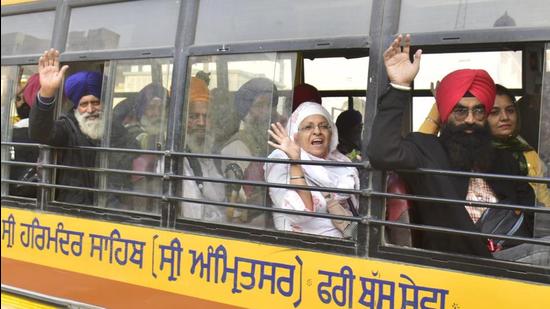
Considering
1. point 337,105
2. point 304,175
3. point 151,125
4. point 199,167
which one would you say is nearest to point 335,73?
point 337,105

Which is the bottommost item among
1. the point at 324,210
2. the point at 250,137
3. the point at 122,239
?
the point at 122,239

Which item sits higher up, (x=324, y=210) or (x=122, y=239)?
(x=324, y=210)

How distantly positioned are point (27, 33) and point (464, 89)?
3.02 m

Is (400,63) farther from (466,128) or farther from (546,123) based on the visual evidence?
(546,123)

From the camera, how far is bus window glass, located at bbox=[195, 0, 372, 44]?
285cm

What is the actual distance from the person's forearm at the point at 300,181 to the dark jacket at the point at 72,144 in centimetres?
115

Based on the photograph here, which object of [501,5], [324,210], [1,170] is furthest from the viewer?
[1,170]

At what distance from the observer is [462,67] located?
3.24 m

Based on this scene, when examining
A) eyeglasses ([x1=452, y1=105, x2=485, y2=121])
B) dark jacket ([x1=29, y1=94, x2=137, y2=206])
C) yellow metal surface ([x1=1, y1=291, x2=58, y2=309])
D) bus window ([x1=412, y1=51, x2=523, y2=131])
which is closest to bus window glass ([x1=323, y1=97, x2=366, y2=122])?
bus window ([x1=412, y1=51, x2=523, y2=131])

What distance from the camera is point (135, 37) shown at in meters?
3.58

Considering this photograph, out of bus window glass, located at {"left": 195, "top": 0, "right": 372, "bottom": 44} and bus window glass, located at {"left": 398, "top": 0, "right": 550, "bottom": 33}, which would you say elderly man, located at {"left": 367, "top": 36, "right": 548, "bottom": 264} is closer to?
bus window glass, located at {"left": 398, "top": 0, "right": 550, "bottom": 33}

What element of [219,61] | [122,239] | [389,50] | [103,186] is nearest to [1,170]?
[103,186]

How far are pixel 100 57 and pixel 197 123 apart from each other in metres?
0.85

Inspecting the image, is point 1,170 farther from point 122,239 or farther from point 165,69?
point 165,69
